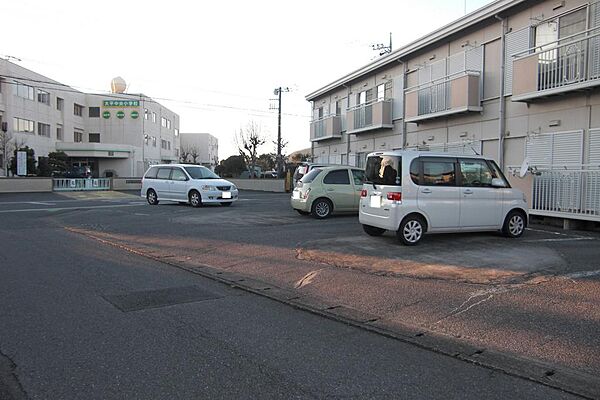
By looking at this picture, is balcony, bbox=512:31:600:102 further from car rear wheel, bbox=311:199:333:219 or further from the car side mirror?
car rear wheel, bbox=311:199:333:219

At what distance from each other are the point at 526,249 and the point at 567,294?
10.4ft

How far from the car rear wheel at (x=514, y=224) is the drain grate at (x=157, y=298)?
683 cm

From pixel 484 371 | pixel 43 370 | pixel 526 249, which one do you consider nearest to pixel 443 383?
pixel 484 371

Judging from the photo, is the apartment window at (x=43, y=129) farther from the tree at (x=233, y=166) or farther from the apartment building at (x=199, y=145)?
the apartment building at (x=199, y=145)

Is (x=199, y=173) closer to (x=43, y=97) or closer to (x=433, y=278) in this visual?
(x=433, y=278)

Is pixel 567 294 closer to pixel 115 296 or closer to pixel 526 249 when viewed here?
pixel 526 249

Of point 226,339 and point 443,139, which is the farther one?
point 443,139

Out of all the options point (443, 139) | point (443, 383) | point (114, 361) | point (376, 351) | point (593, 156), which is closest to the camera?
point (443, 383)

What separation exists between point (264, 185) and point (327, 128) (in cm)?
772

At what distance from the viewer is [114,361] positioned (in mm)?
4184

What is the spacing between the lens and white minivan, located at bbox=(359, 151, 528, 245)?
30.9 feet

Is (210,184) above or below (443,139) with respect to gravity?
below

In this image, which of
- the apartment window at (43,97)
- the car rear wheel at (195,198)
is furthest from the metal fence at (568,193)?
the apartment window at (43,97)

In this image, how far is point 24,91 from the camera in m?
49.5
